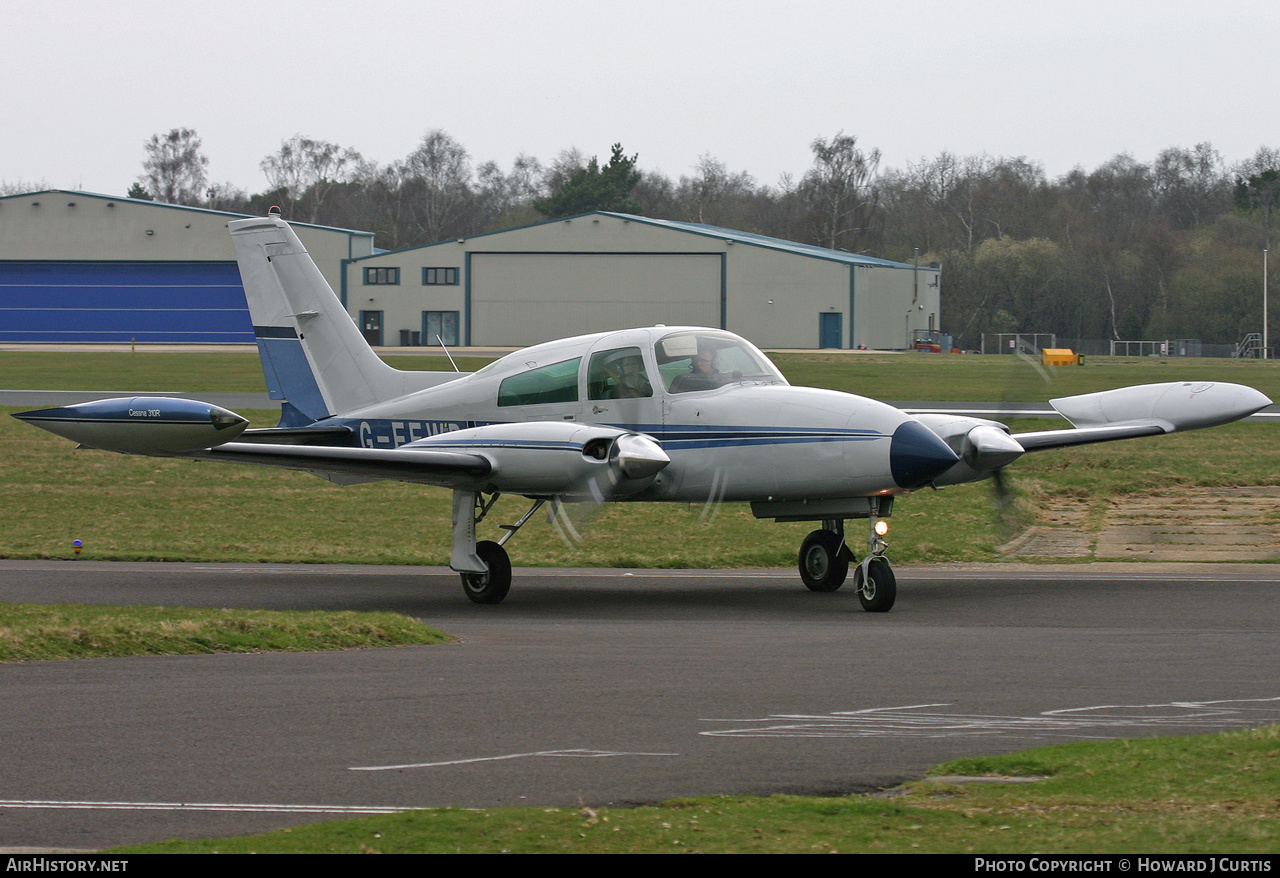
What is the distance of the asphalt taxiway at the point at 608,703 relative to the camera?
7.13 meters

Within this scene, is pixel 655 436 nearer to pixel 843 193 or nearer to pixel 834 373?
pixel 834 373

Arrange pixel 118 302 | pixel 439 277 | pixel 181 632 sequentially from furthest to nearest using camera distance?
pixel 118 302 < pixel 439 277 < pixel 181 632

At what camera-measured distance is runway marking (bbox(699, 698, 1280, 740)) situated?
855 cm

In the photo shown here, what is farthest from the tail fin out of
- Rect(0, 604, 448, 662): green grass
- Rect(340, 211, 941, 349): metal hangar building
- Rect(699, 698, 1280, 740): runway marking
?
Rect(340, 211, 941, 349): metal hangar building

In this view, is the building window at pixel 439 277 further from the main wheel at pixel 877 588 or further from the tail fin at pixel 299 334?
the main wheel at pixel 877 588

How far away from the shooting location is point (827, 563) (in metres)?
16.7

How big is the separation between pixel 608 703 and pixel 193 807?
3488mm

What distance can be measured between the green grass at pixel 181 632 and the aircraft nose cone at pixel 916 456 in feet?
16.4

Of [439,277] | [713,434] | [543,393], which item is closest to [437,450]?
[543,393]

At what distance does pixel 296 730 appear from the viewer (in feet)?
28.2

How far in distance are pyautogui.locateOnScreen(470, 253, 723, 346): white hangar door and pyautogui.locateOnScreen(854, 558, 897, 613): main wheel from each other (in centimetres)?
6728

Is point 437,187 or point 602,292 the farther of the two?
point 437,187
